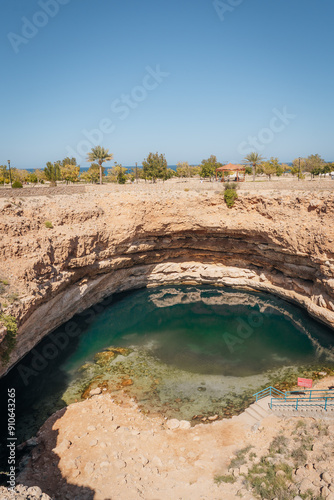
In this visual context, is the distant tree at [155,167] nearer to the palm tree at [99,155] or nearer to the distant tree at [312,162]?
the palm tree at [99,155]

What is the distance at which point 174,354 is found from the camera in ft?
88.6

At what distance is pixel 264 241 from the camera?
116 ft

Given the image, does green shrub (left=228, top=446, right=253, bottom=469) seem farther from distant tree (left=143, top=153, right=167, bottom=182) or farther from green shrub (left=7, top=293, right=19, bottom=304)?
distant tree (left=143, top=153, right=167, bottom=182)

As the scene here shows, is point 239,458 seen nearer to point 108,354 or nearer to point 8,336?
point 108,354

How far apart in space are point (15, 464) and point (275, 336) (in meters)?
23.6

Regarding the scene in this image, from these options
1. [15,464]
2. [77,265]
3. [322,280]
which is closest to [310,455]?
[15,464]

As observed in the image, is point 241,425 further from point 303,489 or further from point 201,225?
point 201,225

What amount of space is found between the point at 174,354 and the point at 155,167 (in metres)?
45.4

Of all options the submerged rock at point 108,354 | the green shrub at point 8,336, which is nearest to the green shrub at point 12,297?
the green shrub at point 8,336

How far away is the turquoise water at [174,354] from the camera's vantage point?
21.6 meters

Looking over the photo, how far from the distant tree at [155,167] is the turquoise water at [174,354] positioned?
→ 3348 centimetres

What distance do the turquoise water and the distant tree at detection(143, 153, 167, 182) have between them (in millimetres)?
33484

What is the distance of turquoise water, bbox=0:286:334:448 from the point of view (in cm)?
2159

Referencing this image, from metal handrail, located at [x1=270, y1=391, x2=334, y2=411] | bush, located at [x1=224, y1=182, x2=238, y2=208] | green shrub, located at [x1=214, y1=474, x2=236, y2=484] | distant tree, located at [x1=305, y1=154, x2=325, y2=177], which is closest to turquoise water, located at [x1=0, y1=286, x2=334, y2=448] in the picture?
metal handrail, located at [x1=270, y1=391, x2=334, y2=411]
